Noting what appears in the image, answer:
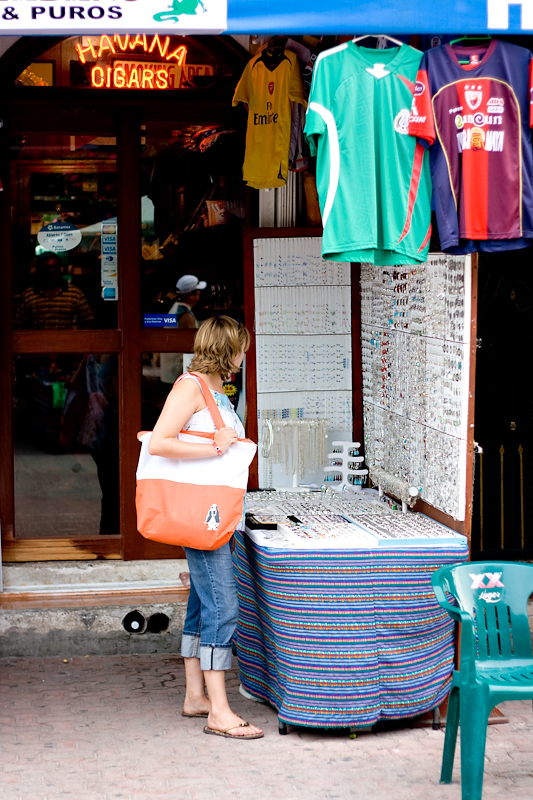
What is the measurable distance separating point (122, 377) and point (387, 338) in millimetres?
1759

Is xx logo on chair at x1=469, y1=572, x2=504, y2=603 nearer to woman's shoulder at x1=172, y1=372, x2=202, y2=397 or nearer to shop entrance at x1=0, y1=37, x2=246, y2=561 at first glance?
woman's shoulder at x1=172, y1=372, x2=202, y2=397

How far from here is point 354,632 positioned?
4422 millimetres

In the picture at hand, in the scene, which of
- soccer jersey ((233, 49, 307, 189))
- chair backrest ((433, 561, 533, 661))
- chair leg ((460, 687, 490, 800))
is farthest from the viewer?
soccer jersey ((233, 49, 307, 189))

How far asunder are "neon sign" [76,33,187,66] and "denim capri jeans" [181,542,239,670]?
3.37m

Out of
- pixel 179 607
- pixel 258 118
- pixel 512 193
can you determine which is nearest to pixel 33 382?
pixel 179 607

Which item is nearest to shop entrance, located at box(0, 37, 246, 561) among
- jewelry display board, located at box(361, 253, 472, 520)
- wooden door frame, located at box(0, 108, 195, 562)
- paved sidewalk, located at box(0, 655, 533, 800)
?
wooden door frame, located at box(0, 108, 195, 562)

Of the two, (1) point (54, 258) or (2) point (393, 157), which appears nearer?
(2) point (393, 157)

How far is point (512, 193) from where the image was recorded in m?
4.35

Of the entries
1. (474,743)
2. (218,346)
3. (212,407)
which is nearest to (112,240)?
(218,346)

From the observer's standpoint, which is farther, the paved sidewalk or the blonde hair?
the blonde hair

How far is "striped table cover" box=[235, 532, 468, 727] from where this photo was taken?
4.41m

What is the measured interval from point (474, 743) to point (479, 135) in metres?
2.63

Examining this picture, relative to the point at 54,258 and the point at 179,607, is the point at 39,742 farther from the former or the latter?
the point at 54,258

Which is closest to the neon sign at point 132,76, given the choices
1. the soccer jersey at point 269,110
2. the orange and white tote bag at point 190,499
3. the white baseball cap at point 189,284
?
the soccer jersey at point 269,110
